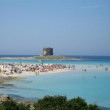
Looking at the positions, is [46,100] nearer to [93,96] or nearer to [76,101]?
[76,101]

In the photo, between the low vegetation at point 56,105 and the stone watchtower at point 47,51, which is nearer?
the low vegetation at point 56,105

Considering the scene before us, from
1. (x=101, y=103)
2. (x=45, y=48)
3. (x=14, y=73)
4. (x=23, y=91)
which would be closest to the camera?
(x=101, y=103)

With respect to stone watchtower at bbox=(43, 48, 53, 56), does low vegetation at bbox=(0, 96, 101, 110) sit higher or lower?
lower

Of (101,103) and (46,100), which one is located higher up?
(46,100)

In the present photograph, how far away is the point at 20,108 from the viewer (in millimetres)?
16406

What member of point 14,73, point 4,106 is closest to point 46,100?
point 4,106

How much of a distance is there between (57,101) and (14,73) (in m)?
42.2

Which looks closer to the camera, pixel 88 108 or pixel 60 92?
pixel 88 108

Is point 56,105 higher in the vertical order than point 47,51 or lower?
lower

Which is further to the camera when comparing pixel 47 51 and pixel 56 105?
pixel 47 51

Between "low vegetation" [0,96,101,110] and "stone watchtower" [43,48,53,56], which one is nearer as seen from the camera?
"low vegetation" [0,96,101,110]

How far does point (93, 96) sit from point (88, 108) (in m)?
17.6

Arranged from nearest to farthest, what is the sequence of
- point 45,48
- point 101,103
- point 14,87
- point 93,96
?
point 101,103 → point 93,96 → point 14,87 → point 45,48

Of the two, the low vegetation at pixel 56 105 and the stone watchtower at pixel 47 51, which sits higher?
the stone watchtower at pixel 47 51
